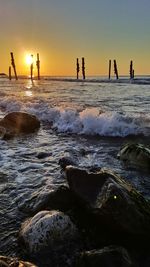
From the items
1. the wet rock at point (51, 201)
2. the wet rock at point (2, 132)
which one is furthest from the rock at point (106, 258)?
the wet rock at point (2, 132)

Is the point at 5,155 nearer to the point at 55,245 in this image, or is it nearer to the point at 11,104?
the point at 55,245

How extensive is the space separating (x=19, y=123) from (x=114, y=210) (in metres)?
7.13

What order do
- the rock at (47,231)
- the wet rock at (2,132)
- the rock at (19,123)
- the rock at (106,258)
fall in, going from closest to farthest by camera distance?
the rock at (106,258) → the rock at (47,231) → the wet rock at (2,132) → the rock at (19,123)

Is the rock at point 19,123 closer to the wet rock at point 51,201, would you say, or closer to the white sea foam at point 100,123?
the white sea foam at point 100,123

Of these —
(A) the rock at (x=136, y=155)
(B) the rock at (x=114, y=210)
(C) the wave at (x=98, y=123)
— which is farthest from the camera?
(C) the wave at (x=98, y=123)

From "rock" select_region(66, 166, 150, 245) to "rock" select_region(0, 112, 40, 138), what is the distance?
6075 mm

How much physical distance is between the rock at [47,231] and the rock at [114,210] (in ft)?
1.06

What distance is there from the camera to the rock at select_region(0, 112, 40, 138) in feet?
33.1

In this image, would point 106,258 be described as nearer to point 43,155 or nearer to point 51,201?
point 51,201

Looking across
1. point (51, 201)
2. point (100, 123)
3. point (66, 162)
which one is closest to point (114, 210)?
point (51, 201)

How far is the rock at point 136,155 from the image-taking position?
6226 mm

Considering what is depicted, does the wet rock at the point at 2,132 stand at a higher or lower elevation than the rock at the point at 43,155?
higher

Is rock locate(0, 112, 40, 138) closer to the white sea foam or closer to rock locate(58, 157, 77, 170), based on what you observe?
the white sea foam

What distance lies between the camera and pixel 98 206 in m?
3.78
